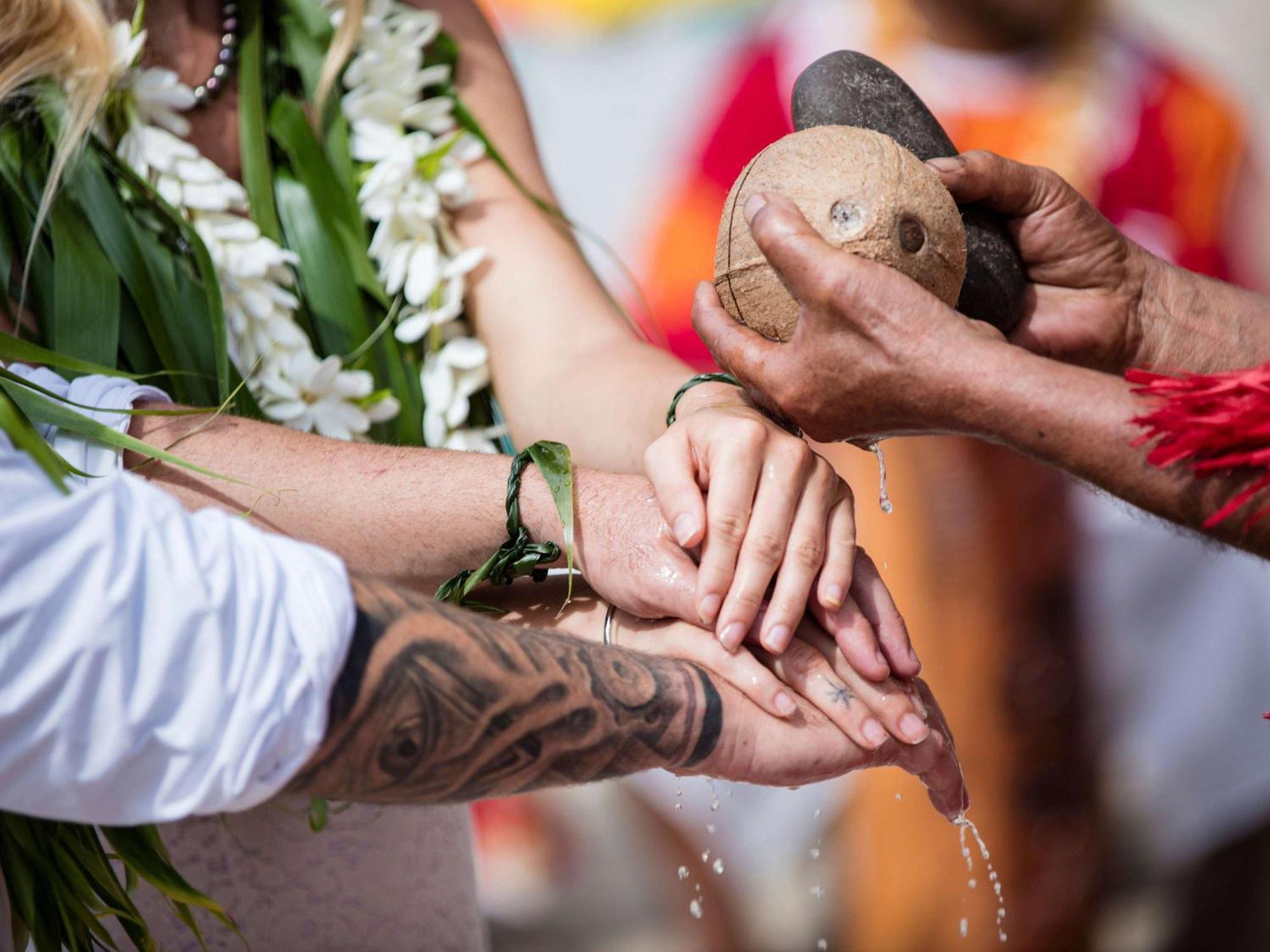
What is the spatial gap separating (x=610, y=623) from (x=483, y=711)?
14.9 inches

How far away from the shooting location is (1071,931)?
319 centimetres

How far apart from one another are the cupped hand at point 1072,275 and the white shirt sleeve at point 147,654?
1.02m

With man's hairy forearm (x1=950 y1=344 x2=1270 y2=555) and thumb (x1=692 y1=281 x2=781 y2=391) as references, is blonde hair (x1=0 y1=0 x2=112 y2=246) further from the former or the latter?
man's hairy forearm (x1=950 y1=344 x2=1270 y2=555)

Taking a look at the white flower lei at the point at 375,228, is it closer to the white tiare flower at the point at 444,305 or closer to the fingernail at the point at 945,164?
the white tiare flower at the point at 444,305

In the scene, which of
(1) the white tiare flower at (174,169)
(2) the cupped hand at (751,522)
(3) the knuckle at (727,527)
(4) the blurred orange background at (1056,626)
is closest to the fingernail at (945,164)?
(2) the cupped hand at (751,522)

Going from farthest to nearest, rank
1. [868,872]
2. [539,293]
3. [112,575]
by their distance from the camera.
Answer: [868,872] < [539,293] < [112,575]

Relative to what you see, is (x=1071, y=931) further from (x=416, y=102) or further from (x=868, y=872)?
(x=416, y=102)

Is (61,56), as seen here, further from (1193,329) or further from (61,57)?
(1193,329)

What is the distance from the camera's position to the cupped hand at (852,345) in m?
1.27

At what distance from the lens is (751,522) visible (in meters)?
1.39

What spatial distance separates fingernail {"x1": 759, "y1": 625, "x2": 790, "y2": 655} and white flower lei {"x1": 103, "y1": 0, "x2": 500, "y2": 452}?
622 mm

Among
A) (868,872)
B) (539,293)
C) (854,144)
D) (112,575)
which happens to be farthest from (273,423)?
(868,872)

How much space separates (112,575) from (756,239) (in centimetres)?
69

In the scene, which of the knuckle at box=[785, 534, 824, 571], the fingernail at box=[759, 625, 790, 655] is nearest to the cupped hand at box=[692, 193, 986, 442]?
the knuckle at box=[785, 534, 824, 571]
